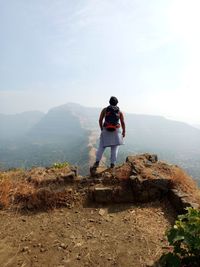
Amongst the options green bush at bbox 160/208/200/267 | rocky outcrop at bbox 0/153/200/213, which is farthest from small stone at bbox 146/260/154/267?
rocky outcrop at bbox 0/153/200/213

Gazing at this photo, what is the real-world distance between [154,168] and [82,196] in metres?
2.76

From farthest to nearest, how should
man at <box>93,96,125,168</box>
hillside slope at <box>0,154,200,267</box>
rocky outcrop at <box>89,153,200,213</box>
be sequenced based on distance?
man at <box>93,96,125,168</box>
rocky outcrop at <box>89,153,200,213</box>
hillside slope at <box>0,154,200,267</box>

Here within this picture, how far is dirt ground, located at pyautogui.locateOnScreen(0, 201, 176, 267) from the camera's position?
5352 mm

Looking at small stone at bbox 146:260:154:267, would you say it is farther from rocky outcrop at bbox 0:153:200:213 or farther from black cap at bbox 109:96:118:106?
black cap at bbox 109:96:118:106

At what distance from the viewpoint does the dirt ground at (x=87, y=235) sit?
17.6 ft

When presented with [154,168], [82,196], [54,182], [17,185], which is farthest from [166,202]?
[17,185]

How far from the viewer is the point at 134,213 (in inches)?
294

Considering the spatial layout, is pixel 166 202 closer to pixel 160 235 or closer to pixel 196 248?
pixel 160 235

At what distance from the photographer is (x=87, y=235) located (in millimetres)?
6332

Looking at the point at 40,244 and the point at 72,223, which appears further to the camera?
the point at 72,223

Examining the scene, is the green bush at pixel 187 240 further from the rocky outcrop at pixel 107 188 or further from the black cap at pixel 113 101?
the black cap at pixel 113 101

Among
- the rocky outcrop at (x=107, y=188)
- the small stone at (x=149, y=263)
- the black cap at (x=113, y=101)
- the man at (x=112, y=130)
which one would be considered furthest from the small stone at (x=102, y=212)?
the black cap at (x=113, y=101)

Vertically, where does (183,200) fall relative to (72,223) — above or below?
above

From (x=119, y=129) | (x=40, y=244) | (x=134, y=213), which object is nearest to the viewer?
(x=40, y=244)
